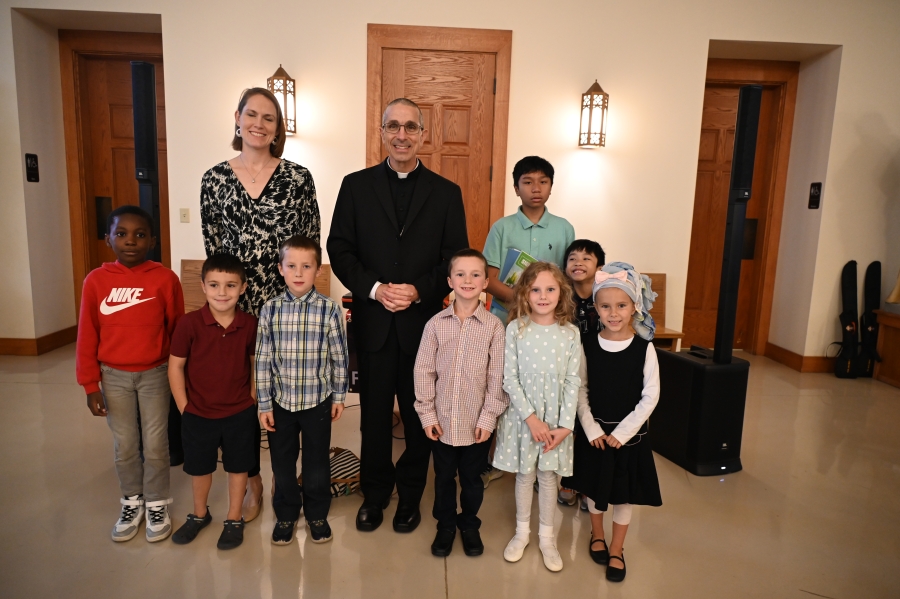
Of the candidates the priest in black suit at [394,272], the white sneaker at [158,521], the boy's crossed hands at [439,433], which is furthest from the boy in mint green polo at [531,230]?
the white sneaker at [158,521]

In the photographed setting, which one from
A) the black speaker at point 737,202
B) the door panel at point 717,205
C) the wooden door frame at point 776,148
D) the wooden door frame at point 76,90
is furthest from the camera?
the door panel at point 717,205

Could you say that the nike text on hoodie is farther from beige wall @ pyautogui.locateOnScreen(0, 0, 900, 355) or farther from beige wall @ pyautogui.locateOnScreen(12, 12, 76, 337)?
beige wall @ pyautogui.locateOnScreen(12, 12, 76, 337)

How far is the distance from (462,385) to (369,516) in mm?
709

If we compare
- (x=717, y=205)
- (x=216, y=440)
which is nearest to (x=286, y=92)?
(x=216, y=440)

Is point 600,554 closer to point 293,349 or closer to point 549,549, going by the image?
point 549,549

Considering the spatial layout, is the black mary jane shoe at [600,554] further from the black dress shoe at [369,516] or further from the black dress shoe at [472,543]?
the black dress shoe at [369,516]

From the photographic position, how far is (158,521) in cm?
205

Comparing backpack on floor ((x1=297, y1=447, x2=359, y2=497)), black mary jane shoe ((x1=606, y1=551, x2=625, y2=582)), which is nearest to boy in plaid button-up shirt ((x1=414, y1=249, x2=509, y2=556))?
black mary jane shoe ((x1=606, y1=551, x2=625, y2=582))

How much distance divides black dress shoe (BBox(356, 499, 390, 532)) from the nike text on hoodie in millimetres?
987

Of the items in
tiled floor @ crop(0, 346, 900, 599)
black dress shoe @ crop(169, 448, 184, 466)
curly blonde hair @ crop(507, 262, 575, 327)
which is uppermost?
curly blonde hair @ crop(507, 262, 575, 327)

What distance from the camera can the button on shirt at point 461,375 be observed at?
1923 mm

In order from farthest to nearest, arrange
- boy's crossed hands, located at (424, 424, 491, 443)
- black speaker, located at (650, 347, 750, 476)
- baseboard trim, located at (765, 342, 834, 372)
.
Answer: baseboard trim, located at (765, 342, 834, 372) < black speaker, located at (650, 347, 750, 476) < boy's crossed hands, located at (424, 424, 491, 443)

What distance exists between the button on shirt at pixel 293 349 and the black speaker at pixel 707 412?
72.7 inches

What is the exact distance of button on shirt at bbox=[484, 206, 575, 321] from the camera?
2426 mm
